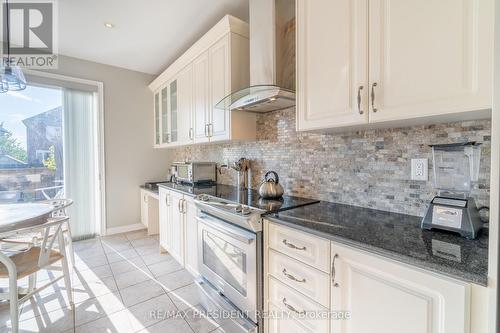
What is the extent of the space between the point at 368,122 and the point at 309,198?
33.9 inches

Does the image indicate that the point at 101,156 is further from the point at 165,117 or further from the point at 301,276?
the point at 301,276

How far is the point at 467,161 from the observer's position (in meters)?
1.08

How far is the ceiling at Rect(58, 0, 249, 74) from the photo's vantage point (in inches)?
83.7

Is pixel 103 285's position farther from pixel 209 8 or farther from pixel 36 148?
pixel 209 8

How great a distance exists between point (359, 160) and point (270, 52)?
3.49 ft

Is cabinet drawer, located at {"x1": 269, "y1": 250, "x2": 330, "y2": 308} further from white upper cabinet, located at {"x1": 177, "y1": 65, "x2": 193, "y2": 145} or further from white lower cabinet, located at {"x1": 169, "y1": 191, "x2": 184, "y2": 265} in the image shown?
white upper cabinet, located at {"x1": 177, "y1": 65, "x2": 193, "y2": 145}

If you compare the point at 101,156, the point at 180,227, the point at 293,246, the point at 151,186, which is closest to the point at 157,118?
the point at 101,156

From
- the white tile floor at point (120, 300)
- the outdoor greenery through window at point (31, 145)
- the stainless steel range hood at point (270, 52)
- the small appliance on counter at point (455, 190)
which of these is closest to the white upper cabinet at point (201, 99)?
the stainless steel range hood at point (270, 52)

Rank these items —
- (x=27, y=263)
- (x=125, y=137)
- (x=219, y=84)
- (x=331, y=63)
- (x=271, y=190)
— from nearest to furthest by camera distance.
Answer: (x=331, y=63) → (x=27, y=263) → (x=271, y=190) → (x=219, y=84) → (x=125, y=137)

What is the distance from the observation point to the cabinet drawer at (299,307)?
3.56 ft

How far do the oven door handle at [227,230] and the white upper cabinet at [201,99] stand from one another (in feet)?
3.19

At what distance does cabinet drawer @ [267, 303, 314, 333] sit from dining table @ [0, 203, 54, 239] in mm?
1793

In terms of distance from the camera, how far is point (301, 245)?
1178mm

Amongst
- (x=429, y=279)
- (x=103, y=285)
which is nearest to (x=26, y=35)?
(x=103, y=285)
